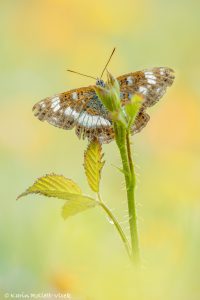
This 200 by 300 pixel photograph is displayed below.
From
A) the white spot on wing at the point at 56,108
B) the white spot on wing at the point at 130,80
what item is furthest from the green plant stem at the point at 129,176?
the white spot on wing at the point at 56,108

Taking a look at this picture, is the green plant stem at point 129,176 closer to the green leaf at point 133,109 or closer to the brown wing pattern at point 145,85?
the green leaf at point 133,109

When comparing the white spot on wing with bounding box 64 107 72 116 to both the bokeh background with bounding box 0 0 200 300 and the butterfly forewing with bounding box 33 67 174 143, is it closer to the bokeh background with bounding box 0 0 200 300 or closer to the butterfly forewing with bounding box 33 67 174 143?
the butterfly forewing with bounding box 33 67 174 143

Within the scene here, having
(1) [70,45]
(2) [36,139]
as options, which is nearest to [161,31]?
(1) [70,45]

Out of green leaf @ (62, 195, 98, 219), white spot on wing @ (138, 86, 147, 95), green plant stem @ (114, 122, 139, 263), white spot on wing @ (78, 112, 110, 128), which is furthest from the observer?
white spot on wing @ (138, 86, 147, 95)

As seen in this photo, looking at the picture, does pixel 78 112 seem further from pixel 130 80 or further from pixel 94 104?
pixel 130 80

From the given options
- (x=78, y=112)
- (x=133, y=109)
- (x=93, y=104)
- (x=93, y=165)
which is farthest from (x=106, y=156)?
(x=133, y=109)

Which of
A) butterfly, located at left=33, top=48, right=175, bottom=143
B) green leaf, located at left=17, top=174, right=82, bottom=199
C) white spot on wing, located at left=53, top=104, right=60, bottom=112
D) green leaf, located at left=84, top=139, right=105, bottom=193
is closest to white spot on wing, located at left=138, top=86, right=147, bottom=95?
butterfly, located at left=33, top=48, right=175, bottom=143
